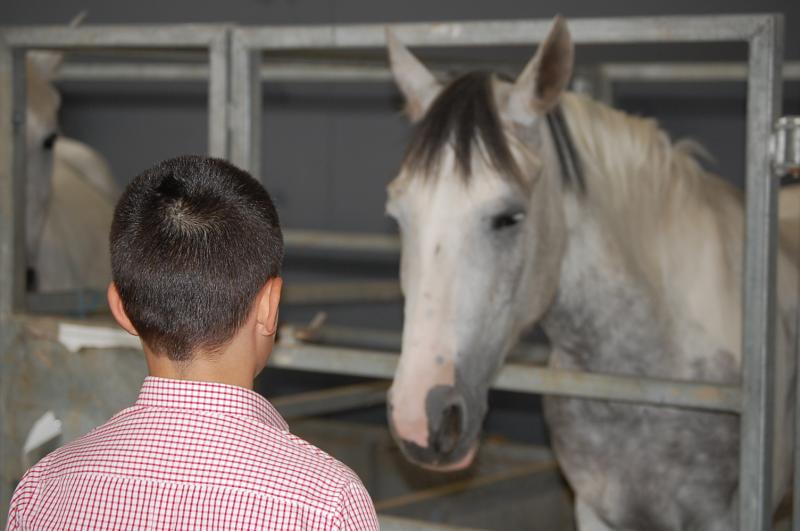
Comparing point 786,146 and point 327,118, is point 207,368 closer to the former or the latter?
point 786,146

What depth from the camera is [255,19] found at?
5031mm

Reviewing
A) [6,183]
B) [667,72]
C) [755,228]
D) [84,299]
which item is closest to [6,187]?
[6,183]

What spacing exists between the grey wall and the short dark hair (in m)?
3.19

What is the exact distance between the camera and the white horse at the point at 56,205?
2.96 m

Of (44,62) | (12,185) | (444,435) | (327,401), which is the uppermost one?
(44,62)

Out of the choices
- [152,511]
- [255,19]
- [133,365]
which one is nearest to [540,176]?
[133,365]

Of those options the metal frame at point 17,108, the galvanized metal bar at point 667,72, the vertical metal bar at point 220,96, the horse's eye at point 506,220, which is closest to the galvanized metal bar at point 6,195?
the metal frame at point 17,108

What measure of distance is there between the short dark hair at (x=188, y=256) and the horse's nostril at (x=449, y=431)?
0.74 metres

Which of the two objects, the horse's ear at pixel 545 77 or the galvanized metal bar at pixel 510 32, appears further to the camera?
the horse's ear at pixel 545 77

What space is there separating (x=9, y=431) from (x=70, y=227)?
4.64ft

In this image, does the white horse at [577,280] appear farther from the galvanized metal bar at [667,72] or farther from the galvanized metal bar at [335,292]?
the galvanized metal bar at [667,72]

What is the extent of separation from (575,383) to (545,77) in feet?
1.81

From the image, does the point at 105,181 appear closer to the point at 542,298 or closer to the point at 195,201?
the point at 542,298

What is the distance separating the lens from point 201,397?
90cm
